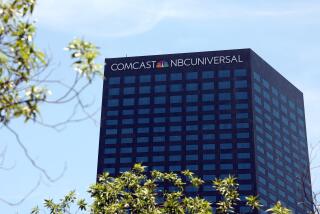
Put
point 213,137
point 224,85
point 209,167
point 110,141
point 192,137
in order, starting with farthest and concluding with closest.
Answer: point 110,141, point 224,85, point 192,137, point 213,137, point 209,167

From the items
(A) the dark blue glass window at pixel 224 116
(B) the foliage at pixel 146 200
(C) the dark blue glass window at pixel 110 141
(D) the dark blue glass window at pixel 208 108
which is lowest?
(B) the foliage at pixel 146 200

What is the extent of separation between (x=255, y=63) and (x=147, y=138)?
1584 inches

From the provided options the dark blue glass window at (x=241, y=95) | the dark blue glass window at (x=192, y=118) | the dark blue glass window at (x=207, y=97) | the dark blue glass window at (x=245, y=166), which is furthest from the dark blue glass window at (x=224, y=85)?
the dark blue glass window at (x=245, y=166)

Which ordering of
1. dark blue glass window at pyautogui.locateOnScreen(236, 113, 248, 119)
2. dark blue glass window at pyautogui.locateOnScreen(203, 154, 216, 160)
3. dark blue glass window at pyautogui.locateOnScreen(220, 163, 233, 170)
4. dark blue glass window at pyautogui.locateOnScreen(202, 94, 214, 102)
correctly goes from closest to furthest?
dark blue glass window at pyautogui.locateOnScreen(220, 163, 233, 170)
dark blue glass window at pyautogui.locateOnScreen(203, 154, 216, 160)
dark blue glass window at pyautogui.locateOnScreen(236, 113, 248, 119)
dark blue glass window at pyautogui.locateOnScreen(202, 94, 214, 102)

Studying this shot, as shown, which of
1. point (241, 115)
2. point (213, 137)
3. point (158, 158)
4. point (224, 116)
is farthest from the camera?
point (224, 116)

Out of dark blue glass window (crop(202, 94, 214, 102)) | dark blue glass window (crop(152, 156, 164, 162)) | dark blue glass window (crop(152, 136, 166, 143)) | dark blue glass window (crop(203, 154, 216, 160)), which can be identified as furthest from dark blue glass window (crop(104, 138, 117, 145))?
dark blue glass window (crop(202, 94, 214, 102))

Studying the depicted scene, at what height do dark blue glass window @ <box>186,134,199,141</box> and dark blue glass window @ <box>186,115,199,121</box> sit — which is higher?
dark blue glass window @ <box>186,115,199,121</box>

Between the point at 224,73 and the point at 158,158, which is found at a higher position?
the point at 224,73

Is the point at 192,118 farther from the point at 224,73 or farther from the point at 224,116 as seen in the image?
the point at 224,73

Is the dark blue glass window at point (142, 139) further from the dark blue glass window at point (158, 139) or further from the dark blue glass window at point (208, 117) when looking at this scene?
the dark blue glass window at point (208, 117)

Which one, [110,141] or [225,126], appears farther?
[110,141]

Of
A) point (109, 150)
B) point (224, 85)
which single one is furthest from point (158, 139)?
point (224, 85)

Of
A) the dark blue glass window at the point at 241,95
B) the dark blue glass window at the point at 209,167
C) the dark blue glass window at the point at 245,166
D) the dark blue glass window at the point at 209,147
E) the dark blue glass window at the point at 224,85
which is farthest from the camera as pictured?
the dark blue glass window at the point at 224,85

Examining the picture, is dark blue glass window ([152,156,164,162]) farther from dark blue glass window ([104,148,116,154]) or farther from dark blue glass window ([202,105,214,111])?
dark blue glass window ([202,105,214,111])
